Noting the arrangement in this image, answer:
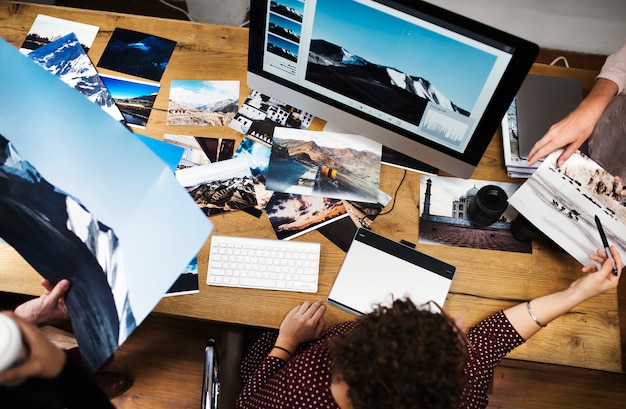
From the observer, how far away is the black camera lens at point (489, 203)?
1.06 metres

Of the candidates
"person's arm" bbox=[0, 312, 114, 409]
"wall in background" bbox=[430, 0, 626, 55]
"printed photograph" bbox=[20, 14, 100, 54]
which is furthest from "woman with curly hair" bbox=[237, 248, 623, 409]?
"wall in background" bbox=[430, 0, 626, 55]

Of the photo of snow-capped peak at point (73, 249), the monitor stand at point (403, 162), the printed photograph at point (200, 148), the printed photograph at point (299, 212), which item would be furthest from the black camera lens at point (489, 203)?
the photo of snow-capped peak at point (73, 249)

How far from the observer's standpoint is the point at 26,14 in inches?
51.2

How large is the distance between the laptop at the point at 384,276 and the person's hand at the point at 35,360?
21.6 inches

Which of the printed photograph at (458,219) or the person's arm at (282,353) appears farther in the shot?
the printed photograph at (458,219)

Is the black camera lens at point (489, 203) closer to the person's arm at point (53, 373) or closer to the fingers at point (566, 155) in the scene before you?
the fingers at point (566, 155)

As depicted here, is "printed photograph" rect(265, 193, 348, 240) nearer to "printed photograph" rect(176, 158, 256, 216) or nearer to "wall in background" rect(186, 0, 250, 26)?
"printed photograph" rect(176, 158, 256, 216)

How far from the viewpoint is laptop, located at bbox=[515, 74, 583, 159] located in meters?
1.18

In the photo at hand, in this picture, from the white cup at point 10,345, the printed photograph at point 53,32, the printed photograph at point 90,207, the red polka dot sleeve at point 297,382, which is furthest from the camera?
the printed photograph at point 53,32

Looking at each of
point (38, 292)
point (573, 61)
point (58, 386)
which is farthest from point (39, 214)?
point (573, 61)

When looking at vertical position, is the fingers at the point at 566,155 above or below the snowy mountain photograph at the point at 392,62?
below

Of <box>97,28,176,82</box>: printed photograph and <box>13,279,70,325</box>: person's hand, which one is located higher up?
<box>97,28,176,82</box>: printed photograph

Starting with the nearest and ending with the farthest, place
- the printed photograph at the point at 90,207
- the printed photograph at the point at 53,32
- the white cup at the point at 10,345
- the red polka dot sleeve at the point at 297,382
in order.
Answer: the white cup at the point at 10,345
the printed photograph at the point at 90,207
the red polka dot sleeve at the point at 297,382
the printed photograph at the point at 53,32

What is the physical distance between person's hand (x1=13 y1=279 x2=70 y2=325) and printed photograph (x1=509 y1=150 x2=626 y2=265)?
92 cm
